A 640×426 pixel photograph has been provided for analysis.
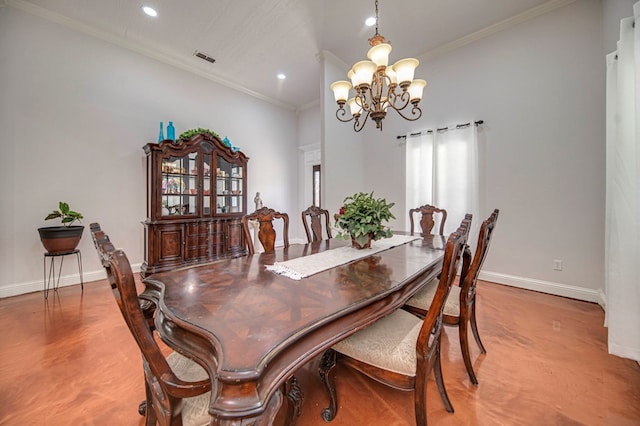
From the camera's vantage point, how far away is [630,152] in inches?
58.5

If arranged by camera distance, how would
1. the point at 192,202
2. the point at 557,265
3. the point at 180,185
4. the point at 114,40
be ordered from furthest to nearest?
the point at 192,202
the point at 180,185
the point at 114,40
the point at 557,265

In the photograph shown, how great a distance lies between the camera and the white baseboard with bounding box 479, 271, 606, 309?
8.24 ft

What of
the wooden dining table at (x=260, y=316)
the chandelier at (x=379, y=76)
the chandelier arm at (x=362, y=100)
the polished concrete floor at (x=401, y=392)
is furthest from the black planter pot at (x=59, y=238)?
the chandelier arm at (x=362, y=100)

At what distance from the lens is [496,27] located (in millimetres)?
3084

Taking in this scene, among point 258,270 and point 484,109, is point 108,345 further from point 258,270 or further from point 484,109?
point 484,109

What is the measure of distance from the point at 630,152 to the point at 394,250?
5.14 feet

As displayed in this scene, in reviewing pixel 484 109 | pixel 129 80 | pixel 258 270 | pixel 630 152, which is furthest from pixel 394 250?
pixel 129 80

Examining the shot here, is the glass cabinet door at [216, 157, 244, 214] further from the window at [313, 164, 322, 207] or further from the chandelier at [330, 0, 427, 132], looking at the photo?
the chandelier at [330, 0, 427, 132]

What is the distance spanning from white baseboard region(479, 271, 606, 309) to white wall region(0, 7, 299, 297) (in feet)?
16.6

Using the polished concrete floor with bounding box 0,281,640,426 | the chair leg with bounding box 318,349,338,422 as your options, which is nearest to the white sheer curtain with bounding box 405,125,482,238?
the polished concrete floor with bounding box 0,281,640,426

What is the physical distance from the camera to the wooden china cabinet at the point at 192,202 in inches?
126

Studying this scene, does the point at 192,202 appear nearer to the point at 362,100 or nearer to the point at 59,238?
the point at 59,238

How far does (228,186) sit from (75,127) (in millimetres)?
1960

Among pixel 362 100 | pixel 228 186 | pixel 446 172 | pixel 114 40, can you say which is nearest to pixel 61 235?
pixel 228 186
